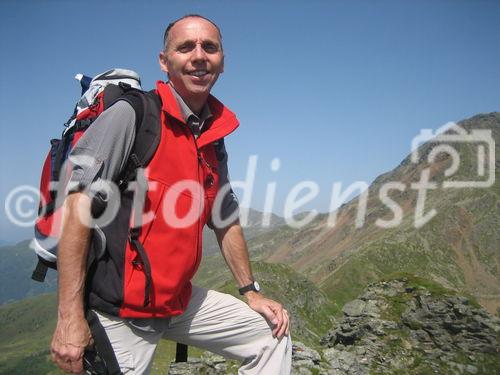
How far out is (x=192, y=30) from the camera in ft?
16.8

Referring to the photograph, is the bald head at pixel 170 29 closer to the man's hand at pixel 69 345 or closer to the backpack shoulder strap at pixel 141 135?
the backpack shoulder strap at pixel 141 135

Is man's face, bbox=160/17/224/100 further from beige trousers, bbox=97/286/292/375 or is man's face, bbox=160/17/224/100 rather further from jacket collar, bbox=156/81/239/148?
beige trousers, bbox=97/286/292/375

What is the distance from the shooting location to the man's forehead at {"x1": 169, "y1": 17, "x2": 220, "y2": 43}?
5.10 meters

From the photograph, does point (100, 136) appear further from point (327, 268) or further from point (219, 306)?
point (327, 268)

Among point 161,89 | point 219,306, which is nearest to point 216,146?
→ point 161,89

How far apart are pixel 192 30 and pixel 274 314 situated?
399 cm

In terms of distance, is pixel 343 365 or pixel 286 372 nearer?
pixel 286 372

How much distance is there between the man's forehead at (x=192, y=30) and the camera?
510 centimetres

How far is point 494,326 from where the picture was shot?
18.7 m

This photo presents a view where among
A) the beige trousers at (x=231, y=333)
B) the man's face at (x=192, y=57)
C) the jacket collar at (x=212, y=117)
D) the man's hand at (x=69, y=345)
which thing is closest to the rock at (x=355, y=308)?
the beige trousers at (x=231, y=333)

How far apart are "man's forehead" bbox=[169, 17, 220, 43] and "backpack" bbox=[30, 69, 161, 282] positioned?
3.38 feet

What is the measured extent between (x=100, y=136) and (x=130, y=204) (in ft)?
2.67

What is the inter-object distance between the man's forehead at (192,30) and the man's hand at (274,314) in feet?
12.2

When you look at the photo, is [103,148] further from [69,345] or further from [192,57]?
[69,345]
